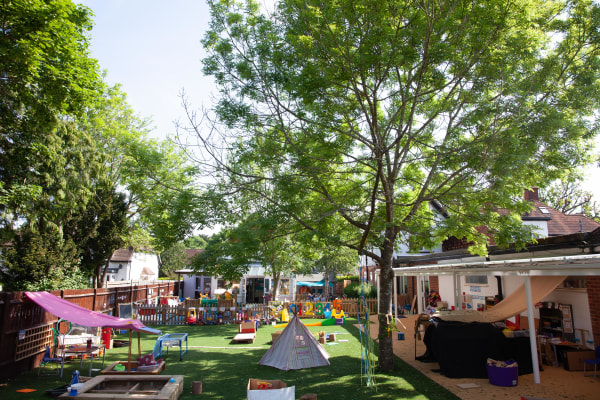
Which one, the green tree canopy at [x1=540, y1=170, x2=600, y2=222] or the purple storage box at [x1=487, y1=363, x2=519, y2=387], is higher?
the green tree canopy at [x1=540, y1=170, x2=600, y2=222]

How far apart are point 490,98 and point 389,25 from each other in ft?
11.7

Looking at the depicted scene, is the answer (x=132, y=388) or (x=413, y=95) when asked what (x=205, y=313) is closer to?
(x=132, y=388)

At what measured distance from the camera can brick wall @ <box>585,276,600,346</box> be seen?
983 centimetres

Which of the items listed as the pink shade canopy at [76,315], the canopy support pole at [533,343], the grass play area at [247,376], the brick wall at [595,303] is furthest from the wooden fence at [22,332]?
the brick wall at [595,303]

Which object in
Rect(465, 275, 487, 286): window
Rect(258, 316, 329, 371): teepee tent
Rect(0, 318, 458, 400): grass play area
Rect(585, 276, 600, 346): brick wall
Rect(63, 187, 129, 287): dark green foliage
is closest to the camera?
Rect(0, 318, 458, 400): grass play area

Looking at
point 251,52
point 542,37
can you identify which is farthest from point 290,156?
point 542,37

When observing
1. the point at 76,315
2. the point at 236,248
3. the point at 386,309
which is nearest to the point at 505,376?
the point at 386,309

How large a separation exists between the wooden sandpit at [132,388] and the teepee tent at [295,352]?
3.13 meters

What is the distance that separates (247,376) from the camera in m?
10.0

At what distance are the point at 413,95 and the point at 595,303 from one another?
722cm

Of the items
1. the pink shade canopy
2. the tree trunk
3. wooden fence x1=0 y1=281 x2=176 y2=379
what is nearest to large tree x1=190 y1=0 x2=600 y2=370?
the tree trunk

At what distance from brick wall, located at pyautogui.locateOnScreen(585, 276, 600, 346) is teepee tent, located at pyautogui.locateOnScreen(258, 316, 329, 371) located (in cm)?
708

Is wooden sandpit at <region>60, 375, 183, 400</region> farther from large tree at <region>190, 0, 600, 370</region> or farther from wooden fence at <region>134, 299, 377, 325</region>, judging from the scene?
wooden fence at <region>134, 299, 377, 325</region>

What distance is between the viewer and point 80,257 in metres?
18.9
